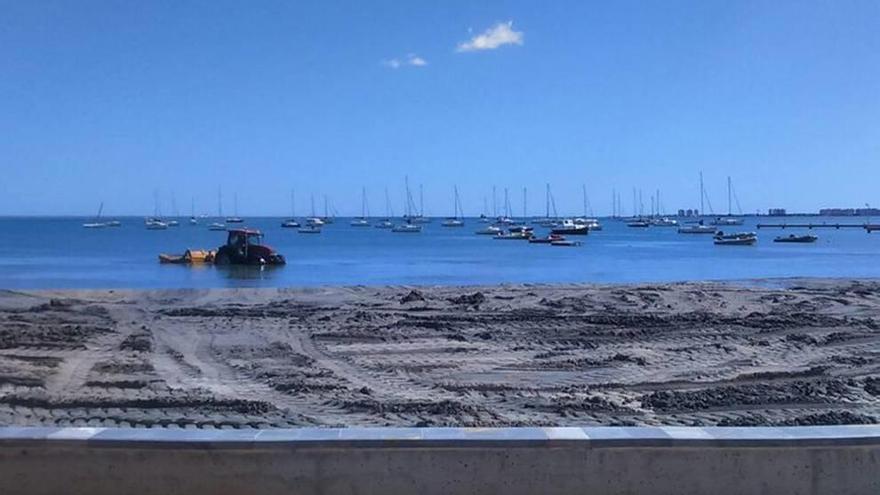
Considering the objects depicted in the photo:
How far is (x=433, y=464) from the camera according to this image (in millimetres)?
4445

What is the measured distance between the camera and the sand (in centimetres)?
1036

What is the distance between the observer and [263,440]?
4461 mm

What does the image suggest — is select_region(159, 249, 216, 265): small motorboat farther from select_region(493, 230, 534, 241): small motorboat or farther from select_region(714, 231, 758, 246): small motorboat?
select_region(714, 231, 758, 246): small motorboat

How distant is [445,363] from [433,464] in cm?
974

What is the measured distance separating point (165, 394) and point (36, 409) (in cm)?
150

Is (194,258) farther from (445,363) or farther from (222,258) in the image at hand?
(445,363)

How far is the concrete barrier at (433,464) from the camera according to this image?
444cm

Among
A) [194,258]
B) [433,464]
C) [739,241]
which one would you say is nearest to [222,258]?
[194,258]

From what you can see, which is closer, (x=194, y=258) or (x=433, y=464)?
(x=433, y=464)

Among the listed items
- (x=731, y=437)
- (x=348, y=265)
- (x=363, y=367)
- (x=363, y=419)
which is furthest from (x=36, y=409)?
(x=348, y=265)

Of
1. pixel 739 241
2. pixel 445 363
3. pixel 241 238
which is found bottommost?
pixel 739 241

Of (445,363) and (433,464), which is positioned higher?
(433,464)

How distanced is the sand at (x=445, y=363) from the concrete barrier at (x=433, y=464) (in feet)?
16.9

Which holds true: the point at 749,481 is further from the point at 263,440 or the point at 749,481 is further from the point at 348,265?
the point at 348,265
